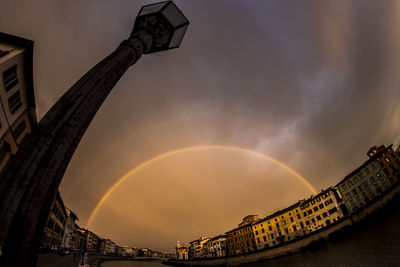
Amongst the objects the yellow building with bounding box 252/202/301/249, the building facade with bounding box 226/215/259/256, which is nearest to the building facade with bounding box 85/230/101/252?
the building facade with bounding box 226/215/259/256

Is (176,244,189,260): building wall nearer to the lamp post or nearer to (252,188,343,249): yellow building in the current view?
(252,188,343,249): yellow building

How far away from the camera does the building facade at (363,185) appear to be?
4753 cm

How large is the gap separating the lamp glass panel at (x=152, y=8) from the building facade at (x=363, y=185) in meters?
61.5

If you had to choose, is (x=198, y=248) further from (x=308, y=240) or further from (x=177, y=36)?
(x=177, y=36)

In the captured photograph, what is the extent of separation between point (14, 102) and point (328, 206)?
70.5m

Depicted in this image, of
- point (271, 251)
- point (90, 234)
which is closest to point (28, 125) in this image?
point (271, 251)

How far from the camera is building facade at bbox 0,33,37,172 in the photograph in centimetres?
1448

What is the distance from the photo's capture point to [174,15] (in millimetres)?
6547

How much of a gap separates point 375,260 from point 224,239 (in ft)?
249

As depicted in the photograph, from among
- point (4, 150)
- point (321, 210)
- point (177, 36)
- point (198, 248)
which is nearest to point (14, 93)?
point (4, 150)

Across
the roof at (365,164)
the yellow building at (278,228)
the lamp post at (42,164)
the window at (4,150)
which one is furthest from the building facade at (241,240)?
the lamp post at (42,164)

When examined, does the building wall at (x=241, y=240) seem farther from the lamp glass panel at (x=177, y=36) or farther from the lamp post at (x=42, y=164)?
the lamp post at (x=42, y=164)

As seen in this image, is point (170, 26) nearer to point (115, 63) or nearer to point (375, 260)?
point (115, 63)

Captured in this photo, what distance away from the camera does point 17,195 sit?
5.96 ft
